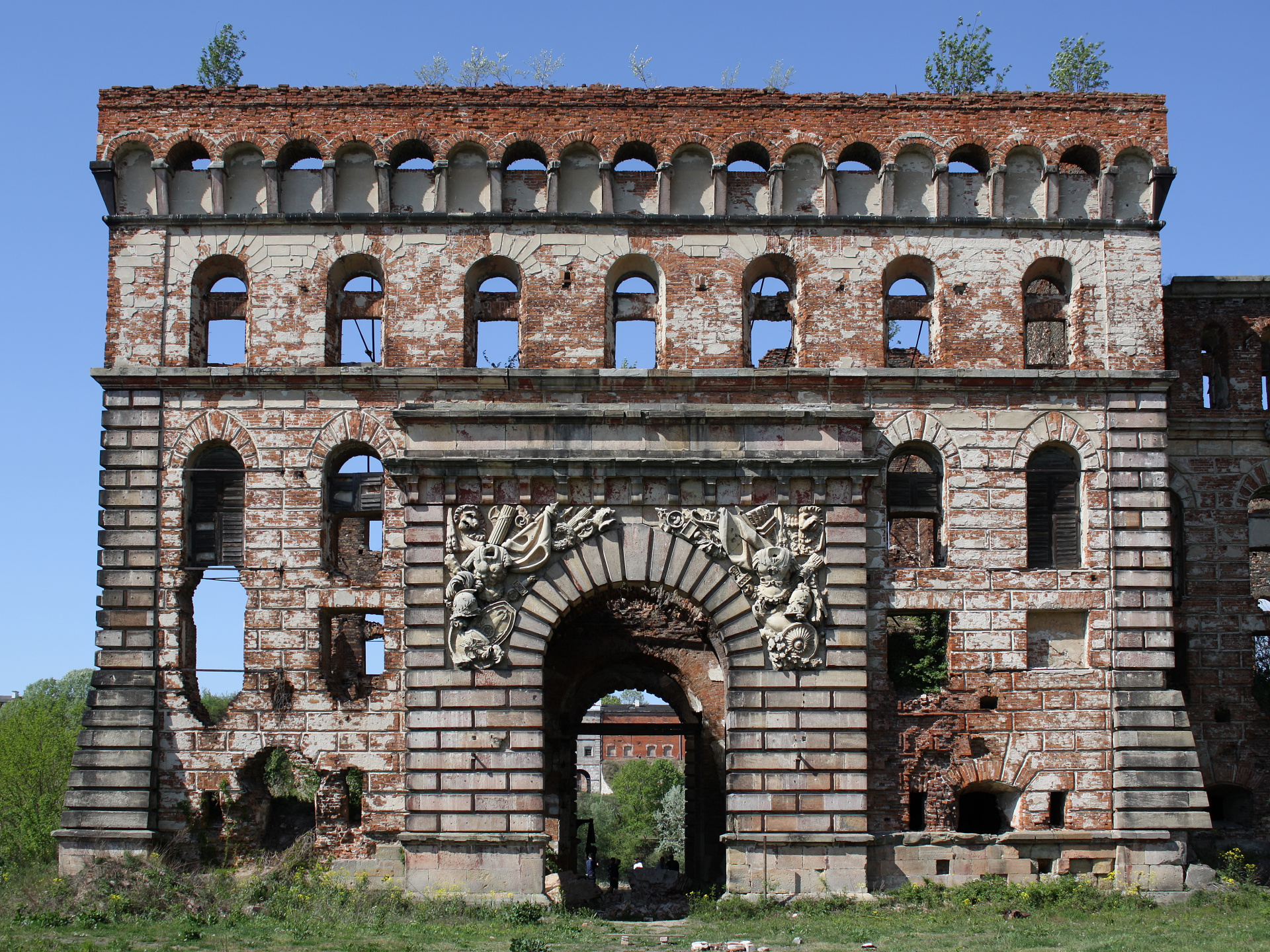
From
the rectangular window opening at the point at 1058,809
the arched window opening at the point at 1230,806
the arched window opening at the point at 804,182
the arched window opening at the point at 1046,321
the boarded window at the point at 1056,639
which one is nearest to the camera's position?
the rectangular window opening at the point at 1058,809

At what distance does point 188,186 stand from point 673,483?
9.96 meters

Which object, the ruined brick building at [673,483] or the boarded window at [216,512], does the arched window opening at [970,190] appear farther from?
the boarded window at [216,512]

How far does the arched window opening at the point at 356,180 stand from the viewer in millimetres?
22656

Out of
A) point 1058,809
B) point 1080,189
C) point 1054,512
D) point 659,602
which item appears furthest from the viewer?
point 1080,189

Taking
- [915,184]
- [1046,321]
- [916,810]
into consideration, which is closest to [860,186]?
[915,184]

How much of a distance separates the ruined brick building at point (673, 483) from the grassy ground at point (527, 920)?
704 mm

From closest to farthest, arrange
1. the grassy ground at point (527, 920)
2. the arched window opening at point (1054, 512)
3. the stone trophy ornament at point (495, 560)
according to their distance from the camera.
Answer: the grassy ground at point (527, 920)
the stone trophy ornament at point (495, 560)
the arched window opening at point (1054, 512)

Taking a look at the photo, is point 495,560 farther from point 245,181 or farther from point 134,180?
point 134,180

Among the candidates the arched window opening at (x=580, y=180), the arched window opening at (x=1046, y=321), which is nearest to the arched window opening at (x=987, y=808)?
the arched window opening at (x=1046, y=321)

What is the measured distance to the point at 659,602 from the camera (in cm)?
2130

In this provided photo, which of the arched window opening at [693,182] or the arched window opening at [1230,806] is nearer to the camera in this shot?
the arched window opening at [693,182]

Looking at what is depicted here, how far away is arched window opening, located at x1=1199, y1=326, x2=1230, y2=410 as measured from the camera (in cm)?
2475

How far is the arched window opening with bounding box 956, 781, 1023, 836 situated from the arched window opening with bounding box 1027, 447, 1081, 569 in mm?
3707

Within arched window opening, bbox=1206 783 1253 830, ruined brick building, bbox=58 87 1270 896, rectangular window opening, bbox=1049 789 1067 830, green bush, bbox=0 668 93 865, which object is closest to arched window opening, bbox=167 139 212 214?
ruined brick building, bbox=58 87 1270 896
